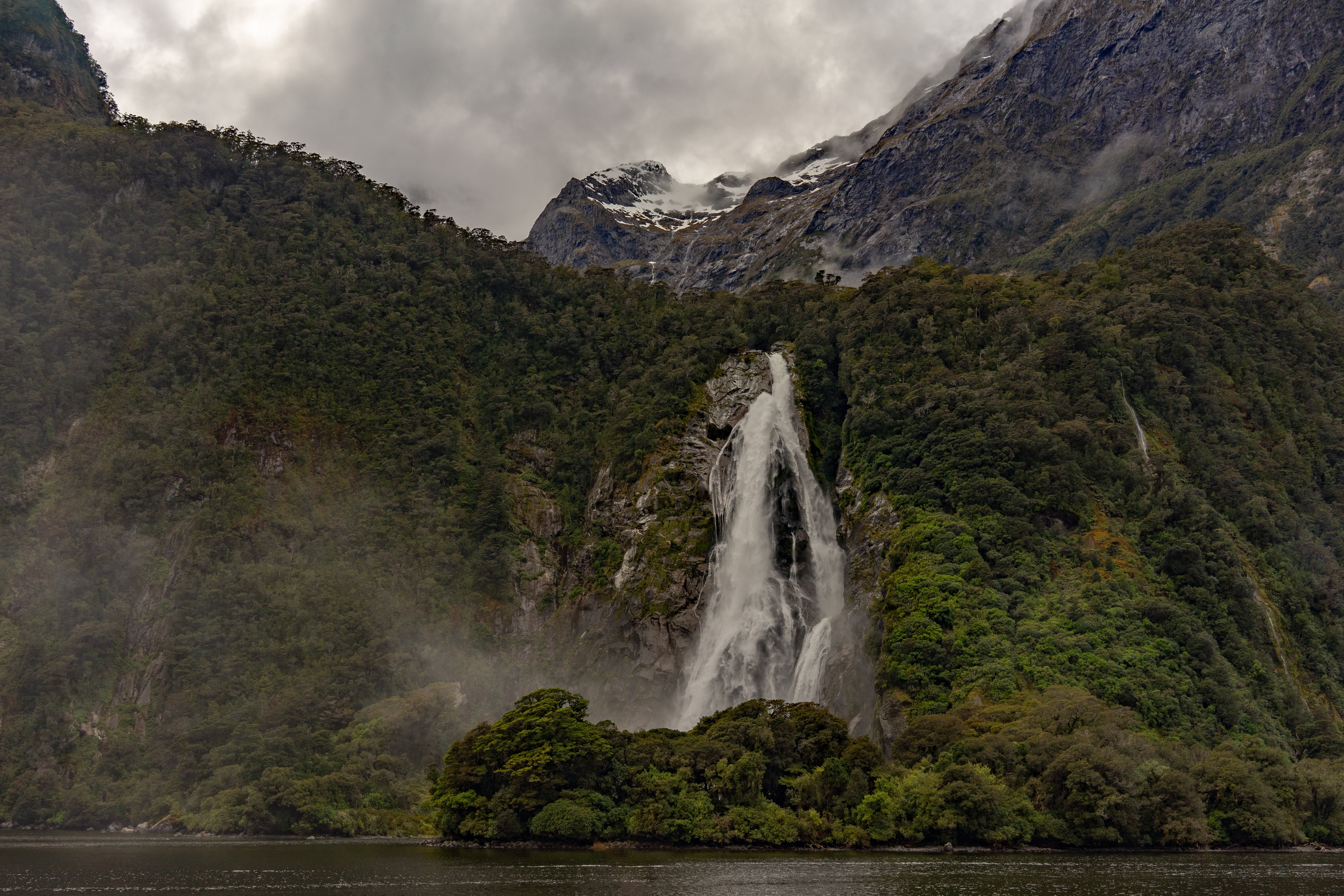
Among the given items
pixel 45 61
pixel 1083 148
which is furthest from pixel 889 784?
pixel 1083 148

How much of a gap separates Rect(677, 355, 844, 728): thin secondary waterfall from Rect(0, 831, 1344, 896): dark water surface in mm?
19619

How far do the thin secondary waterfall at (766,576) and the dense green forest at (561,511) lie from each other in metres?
4.32

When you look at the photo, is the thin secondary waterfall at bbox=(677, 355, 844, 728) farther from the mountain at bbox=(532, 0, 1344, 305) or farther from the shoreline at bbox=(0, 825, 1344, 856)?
the mountain at bbox=(532, 0, 1344, 305)

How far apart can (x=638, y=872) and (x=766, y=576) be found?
3433 centimetres

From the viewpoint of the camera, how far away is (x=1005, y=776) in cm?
4125

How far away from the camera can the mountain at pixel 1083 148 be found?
11138 centimetres

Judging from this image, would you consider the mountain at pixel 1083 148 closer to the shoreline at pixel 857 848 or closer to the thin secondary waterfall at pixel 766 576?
the thin secondary waterfall at pixel 766 576

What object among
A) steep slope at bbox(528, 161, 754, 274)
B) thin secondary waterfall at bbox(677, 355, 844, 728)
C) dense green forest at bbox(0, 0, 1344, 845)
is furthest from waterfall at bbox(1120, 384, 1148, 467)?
steep slope at bbox(528, 161, 754, 274)

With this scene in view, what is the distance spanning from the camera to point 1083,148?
444ft

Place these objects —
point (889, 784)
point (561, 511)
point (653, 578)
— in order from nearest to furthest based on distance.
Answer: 1. point (889, 784)
2. point (653, 578)
3. point (561, 511)

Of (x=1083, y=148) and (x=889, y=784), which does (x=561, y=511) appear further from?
(x=1083, y=148)

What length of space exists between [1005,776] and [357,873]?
26.3 m

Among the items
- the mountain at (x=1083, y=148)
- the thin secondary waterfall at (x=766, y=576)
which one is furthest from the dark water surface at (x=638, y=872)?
the mountain at (x=1083, y=148)

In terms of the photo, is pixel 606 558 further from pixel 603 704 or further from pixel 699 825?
pixel 699 825
